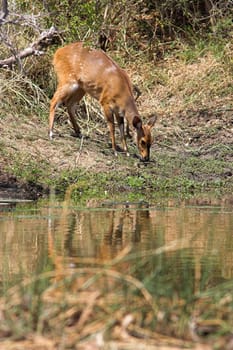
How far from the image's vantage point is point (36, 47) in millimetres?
15219

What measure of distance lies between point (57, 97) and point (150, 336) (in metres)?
10.5

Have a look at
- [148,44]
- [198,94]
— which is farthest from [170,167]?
[148,44]

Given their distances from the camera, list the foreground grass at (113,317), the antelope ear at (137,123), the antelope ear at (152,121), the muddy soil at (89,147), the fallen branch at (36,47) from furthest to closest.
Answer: the fallen branch at (36,47)
the antelope ear at (152,121)
the antelope ear at (137,123)
the muddy soil at (89,147)
the foreground grass at (113,317)

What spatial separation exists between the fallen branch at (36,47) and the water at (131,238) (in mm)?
4926

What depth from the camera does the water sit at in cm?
578

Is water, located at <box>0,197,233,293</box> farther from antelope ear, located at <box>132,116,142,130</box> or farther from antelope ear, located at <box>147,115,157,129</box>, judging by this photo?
antelope ear, located at <box>147,115,157,129</box>

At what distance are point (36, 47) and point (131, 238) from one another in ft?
26.7

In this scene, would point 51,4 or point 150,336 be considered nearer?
point 150,336

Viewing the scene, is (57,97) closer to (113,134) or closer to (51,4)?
(113,134)

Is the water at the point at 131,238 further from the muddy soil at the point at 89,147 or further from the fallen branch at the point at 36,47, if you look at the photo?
the fallen branch at the point at 36,47

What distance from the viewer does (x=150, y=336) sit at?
3.93m

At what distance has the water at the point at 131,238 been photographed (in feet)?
19.0

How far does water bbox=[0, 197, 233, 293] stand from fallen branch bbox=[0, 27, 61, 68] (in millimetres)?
4926

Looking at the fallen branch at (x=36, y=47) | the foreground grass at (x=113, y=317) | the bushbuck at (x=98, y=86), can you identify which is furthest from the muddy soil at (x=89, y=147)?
the foreground grass at (x=113, y=317)
